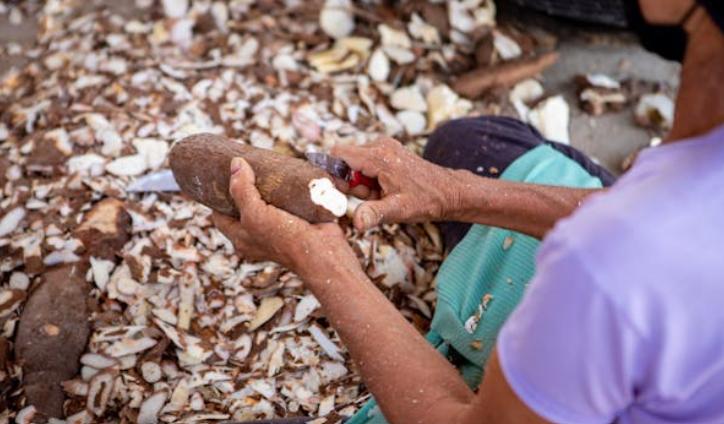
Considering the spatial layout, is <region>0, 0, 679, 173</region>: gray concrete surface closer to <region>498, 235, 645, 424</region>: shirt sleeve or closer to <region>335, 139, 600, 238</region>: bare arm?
<region>335, 139, 600, 238</region>: bare arm

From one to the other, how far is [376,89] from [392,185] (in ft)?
2.85

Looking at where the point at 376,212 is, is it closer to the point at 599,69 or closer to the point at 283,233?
the point at 283,233

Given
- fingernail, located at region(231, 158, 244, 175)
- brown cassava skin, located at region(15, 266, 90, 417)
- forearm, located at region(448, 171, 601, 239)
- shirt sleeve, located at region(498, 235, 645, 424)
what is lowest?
brown cassava skin, located at region(15, 266, 90, 417)

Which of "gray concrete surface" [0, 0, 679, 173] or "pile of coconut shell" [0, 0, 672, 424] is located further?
"gray concrete surface" [0, 0, 679, 173]

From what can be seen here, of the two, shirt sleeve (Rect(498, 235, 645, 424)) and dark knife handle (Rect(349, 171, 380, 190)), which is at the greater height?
shirt sleeve (Rect(498, 235, 645, 424))

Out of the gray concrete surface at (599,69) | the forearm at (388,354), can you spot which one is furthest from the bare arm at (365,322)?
the gray concrete surface at (599,69)

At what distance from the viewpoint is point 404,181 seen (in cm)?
125

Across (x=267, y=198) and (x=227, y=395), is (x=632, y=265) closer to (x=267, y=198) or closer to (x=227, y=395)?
(x=267, y=198)

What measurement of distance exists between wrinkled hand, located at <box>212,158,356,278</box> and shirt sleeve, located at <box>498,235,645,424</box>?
43 cm

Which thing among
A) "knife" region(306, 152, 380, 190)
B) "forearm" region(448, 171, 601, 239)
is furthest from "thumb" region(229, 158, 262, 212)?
"forearm" region(448, 171, 601, 239)

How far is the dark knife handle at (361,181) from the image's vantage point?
49.8 inches

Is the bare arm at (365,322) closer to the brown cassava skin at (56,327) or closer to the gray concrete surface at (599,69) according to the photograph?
the brown cassava skin at (56,327)

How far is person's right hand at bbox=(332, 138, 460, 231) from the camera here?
124cm

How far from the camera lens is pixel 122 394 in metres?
1.42
